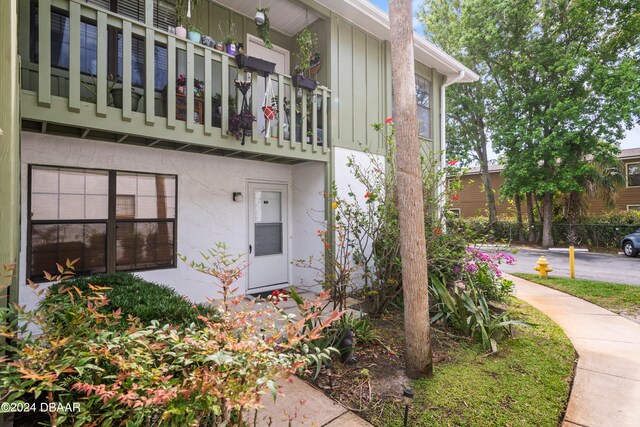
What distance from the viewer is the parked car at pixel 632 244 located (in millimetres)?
11983

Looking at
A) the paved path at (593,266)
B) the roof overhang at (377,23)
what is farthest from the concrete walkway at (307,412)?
the paved path at (593,266)

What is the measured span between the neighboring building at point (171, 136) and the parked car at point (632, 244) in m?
12.0

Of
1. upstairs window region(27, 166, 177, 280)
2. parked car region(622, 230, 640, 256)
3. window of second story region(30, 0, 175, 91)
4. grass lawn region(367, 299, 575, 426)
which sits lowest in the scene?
grass lawn region(367, 299, 575, 426)

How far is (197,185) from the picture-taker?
17.1 feet

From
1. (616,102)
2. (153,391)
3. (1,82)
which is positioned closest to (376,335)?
(153,391)

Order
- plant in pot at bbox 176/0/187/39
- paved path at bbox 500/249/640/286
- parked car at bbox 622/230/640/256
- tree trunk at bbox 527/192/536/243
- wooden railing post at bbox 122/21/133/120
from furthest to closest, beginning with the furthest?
1. tree trunk at bbox 527/192/536/243
2. parked car at bbox 622/230/640/256
3. paved path at bbox 500/249/640/286
4. plant in pot at bbox 176/0/187/39
5. wooden railing post at bbox 122/21/133/120

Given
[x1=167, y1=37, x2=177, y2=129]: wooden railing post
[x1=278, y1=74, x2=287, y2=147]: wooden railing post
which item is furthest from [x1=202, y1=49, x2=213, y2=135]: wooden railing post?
[x1=278, y1=74, x2=287, y2=147]: wooden railing post

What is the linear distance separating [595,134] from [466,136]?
6.49 metres

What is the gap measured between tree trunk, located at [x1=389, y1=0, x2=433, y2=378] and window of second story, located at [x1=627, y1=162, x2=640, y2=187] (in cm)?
2172

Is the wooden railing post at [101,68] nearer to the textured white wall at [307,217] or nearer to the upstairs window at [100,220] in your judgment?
the upstairs window at [100,220]

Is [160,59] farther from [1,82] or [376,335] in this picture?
[376,335]

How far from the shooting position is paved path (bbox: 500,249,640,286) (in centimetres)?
837

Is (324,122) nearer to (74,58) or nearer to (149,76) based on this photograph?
(149,76)

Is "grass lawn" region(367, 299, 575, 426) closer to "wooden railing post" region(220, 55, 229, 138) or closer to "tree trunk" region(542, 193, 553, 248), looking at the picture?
"wooden railing post" region(220, 55, 229, 138)
